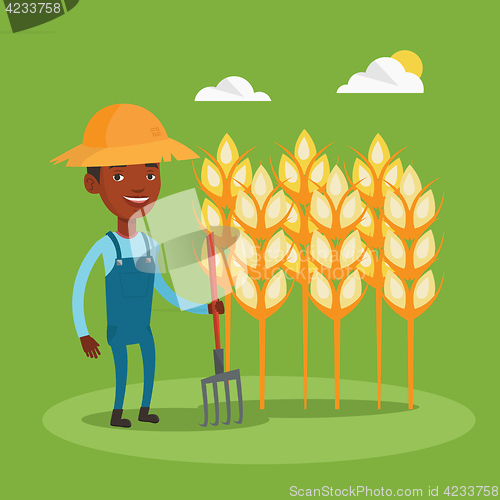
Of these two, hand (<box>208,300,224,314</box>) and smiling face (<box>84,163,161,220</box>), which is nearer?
smiling face (<box>84,163,161,220</box>)

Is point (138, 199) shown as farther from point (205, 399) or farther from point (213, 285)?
point (205, 399)

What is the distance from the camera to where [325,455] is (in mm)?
8461

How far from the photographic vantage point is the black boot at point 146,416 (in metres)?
9.27

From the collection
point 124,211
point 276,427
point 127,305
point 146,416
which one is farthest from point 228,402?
point 124,211

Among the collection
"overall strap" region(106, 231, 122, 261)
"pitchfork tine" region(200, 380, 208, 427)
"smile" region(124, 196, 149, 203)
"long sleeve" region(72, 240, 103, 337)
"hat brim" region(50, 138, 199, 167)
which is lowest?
"pitchfork tine" region(200, 380, 208, 427)

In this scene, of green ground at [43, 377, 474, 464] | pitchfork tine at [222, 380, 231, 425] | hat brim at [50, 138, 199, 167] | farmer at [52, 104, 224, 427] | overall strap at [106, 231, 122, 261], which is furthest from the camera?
pitchfork tine at [222, 380, 231, 425]

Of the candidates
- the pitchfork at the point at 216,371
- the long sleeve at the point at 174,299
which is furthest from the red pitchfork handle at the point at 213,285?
the long sleeve at the point at 174,299

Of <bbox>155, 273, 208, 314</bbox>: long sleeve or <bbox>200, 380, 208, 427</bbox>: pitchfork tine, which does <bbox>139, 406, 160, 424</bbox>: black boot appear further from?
<bbox>155, 273, 208, 314</bbox>: long sleeve

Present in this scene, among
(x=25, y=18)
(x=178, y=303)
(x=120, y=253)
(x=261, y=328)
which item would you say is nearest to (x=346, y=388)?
(x=261, y=328)

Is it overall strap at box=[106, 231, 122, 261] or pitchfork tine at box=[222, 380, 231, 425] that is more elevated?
overall strap at box=[106, 231, 122, 261]

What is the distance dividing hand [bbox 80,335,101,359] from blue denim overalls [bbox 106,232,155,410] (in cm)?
14

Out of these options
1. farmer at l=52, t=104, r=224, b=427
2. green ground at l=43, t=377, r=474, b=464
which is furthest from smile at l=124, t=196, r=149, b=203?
green ground at l=43, t=377, r=474, b=464

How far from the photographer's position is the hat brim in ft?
28.6

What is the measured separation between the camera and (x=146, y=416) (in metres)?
9.30
